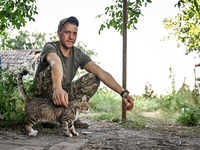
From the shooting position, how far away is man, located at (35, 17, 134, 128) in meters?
3.39

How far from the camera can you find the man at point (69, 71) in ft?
11.1

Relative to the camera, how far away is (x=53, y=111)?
3.09 metres

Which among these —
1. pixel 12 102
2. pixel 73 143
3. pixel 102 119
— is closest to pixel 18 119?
pixel 12 102

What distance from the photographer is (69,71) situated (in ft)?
12.3

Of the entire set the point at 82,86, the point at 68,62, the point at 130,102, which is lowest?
the point at 130,102

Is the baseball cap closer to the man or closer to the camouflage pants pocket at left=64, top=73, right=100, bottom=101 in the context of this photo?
the man

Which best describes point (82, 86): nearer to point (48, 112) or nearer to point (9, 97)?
point (48, 112)

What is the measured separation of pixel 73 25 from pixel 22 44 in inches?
683

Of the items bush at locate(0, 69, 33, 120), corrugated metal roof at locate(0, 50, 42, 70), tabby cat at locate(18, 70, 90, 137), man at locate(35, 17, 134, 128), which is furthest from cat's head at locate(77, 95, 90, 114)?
corrugated metal roof at locate(0, 50, 42, 70)

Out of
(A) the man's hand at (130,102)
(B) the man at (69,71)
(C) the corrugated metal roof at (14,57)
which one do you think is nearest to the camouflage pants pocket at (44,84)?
(B) the man at (69,71)

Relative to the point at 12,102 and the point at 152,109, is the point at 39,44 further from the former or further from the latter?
the point at 12,102

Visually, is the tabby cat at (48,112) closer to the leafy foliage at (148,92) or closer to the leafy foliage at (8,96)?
the leafy foliage at (8,96)

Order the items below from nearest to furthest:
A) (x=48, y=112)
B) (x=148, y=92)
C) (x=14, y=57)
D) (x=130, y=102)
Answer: (x=48, y=112) → (x=130, y=102) → (x=148, y=92) → (x=14, y=57)

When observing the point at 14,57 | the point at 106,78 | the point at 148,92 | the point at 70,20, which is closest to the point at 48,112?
the point at 106,78
